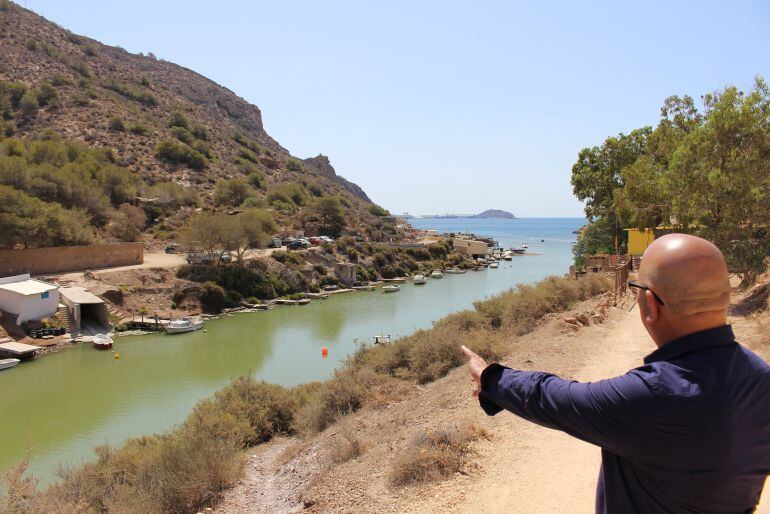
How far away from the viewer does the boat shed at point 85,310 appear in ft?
94.2

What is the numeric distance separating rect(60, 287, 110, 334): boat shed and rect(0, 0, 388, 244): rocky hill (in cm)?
3146

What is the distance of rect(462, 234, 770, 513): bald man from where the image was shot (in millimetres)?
1528

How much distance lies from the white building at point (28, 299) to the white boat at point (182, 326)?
5997 millimetres

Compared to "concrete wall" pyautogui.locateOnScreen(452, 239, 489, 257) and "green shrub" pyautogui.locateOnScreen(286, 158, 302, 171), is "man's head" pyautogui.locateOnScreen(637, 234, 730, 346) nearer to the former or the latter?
"concrete wall" pyautogui.locateOnScreen(452, 239, 489, 257)

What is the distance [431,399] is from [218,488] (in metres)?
3.72

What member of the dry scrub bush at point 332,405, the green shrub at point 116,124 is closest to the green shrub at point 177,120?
the green shrub at point 116,124

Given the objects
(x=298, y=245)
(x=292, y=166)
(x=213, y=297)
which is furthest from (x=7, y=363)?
(x=292, y=166)

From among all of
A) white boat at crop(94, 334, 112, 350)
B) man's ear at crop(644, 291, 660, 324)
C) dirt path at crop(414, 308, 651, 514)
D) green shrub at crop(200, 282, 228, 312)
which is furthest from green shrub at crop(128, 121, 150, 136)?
man's ear at crop(644, 291, 660, 324)

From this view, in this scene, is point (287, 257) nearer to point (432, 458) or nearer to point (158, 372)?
point (158, 372)

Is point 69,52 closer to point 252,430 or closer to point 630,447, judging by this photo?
point 252,430

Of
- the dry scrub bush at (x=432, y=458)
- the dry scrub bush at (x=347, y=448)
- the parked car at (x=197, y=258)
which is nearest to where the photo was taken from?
the dry scrub bush at (x=432, y=458)

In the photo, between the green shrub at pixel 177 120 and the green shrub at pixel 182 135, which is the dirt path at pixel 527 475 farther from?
the green shrub at pixel 177 120

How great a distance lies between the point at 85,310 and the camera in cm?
3081

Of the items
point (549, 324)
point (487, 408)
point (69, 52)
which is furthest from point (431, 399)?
point (69, 52)
